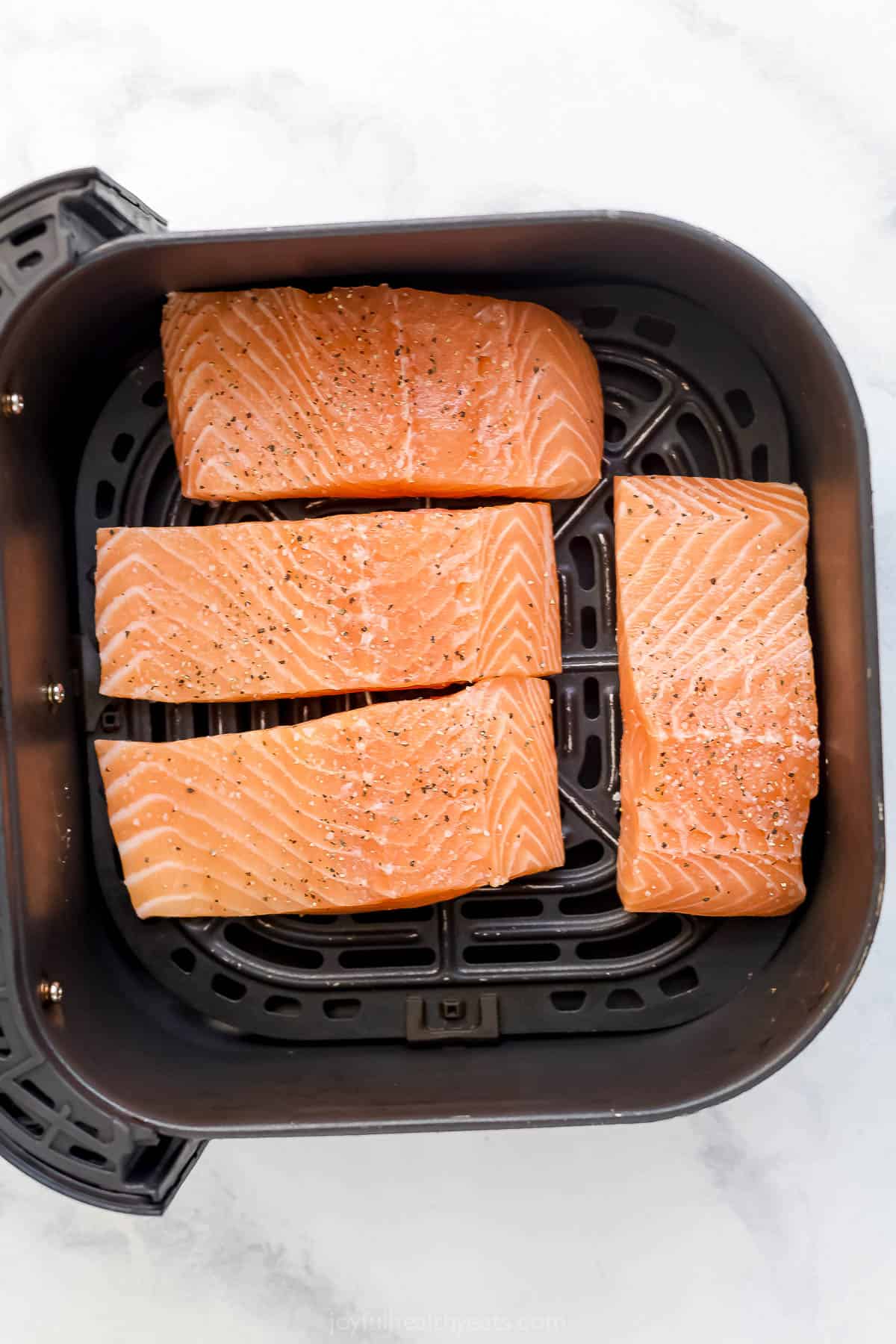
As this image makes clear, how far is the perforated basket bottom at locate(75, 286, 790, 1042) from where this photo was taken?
1852 millimetres

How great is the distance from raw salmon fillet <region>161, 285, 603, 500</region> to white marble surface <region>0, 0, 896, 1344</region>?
32cm

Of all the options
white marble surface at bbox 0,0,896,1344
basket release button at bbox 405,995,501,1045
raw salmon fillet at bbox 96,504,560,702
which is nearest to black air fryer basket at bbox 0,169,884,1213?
basket release button at bbox 405,995,501,1045

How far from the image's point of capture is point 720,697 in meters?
1.75

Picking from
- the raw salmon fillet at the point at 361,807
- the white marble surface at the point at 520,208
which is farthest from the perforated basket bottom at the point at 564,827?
the white marble surface at the point at 520,208

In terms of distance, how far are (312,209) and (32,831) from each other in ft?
4.06

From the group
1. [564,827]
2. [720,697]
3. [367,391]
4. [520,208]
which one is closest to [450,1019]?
[564,827]

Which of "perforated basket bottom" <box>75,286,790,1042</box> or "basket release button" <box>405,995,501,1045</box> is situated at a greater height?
"perforated basket bottom" <box>75,286,790,1042</box>

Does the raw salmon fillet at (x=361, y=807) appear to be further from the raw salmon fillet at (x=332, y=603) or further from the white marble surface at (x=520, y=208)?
the white marble surface at (x=520, y=208)

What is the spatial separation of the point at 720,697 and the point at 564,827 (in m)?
0.38

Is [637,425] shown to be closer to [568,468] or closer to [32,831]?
[568,468]

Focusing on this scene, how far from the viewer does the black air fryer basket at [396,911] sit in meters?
1.57

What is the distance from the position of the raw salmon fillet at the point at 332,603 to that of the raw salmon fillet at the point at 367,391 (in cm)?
8

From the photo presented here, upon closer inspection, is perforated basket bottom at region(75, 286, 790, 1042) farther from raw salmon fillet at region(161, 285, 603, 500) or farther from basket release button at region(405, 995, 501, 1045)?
raw salmon fillet at region(161, 285, 603, 500)

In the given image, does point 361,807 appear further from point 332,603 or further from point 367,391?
point 367,391
